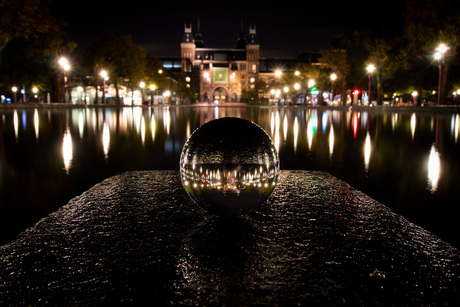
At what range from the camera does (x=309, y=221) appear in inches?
113

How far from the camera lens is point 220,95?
151500 mm

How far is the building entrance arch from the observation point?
148 metres

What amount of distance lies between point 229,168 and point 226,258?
653 mm

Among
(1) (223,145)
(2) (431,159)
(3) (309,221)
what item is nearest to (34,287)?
(1) (223,145)

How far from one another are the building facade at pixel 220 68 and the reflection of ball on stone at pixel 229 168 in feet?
445

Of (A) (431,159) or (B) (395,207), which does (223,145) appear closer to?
(B) (395,207)

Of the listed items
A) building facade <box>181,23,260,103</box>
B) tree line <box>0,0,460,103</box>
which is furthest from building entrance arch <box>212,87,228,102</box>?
tree line <box>0,0,460,103</box>

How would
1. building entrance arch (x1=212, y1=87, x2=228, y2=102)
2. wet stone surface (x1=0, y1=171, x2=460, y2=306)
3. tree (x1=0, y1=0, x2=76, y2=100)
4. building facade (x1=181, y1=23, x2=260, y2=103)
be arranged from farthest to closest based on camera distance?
building entrance arch (x1=212, y1=87, x2=228, y2=102), building facade (x1=181, y1=23, x2=260, y2=103), tree (x1=0, y1=0, x2=76, y2=100), wet stone surface (x1=0, y1=171, x2=460, y2=306)

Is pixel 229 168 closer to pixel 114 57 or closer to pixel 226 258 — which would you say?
pixel 226 258

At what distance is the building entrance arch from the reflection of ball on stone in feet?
481

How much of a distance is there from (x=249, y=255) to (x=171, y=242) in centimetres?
52

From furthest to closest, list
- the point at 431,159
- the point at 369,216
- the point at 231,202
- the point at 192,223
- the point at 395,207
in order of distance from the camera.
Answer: the point at 431,159, the point at 395,207, the point at 369,216, the point at 192,223, the point at 231,202

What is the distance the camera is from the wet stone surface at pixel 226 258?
1.79 m

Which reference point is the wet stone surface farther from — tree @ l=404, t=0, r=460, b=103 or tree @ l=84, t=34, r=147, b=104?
tree @ l=84, t=34, r=147, b=104
